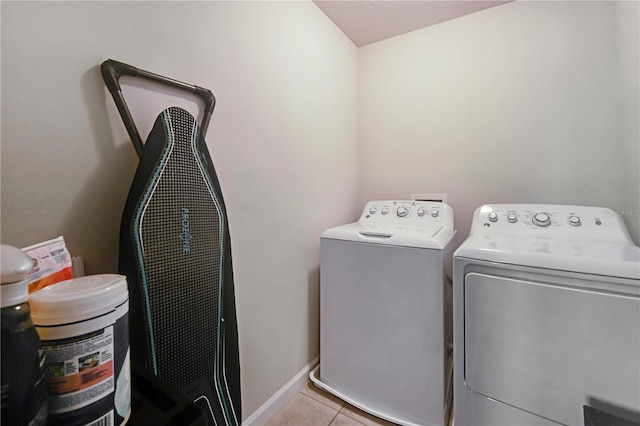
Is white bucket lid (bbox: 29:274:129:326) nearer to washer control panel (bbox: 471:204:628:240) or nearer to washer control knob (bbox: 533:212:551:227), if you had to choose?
washer control panel (bbox: 471:204:628:240)

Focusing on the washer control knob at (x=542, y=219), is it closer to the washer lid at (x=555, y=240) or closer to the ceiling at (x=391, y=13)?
the washer lid at (x=555, y=240)

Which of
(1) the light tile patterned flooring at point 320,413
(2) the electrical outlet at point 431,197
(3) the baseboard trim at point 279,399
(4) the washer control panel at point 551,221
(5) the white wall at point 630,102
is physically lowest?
(1) the light tile patterned flooring at point 320,413

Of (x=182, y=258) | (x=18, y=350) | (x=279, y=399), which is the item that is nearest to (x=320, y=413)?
(x=279, y=399)

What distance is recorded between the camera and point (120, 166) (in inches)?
31.3

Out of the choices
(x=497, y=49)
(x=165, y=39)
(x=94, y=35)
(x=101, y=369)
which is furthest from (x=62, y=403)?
(x=497, y=49)

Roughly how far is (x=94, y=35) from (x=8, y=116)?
0.31 m

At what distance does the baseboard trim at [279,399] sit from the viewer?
1252 mm

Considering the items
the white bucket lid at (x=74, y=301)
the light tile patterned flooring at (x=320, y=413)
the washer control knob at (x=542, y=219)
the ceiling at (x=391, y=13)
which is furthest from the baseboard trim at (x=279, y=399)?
the ceiling at (x=391, y=13)

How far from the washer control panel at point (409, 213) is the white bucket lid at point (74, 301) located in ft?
4.77

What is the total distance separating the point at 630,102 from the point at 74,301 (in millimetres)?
2025

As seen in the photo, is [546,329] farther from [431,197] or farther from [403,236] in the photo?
[431,197]

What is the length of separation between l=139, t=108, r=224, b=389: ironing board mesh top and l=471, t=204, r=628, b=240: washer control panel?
126cm

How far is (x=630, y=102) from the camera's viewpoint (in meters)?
1.20

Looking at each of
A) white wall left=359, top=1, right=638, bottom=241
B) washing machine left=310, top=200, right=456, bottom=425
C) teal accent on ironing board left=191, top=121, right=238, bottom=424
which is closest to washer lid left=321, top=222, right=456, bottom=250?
washing machine left=310, top=200, right=456, bottom=425
